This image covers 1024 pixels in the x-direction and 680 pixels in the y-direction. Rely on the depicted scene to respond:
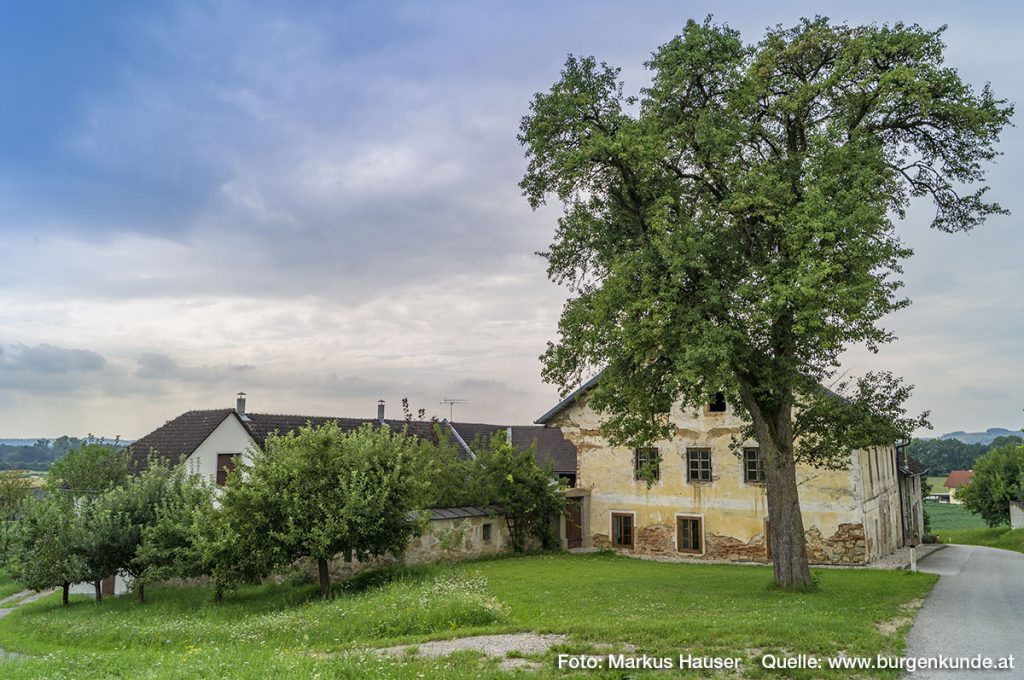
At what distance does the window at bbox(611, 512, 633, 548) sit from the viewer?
3070 cm

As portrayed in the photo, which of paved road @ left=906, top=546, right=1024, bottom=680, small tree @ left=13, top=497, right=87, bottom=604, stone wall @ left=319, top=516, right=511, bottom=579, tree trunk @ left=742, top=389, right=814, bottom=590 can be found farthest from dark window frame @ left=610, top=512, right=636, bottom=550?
small tree @ left=13, top=497, right=87, bottom=604

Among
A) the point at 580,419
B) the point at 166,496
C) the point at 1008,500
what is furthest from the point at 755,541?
the point at 1008,500

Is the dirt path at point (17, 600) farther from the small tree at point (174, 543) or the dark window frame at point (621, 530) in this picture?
the dark window frame at point (621, 530)

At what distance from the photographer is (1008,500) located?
58.5 metres

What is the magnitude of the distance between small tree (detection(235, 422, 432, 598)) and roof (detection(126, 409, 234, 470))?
12514 mm

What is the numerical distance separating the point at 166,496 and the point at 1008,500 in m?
64.1

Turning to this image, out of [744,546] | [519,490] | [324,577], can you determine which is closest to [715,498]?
[744,546]

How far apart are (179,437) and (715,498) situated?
24526 mm

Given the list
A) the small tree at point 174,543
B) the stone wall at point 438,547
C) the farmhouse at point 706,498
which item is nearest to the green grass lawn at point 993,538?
the farmhouse at point 706,498

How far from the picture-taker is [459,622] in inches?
548

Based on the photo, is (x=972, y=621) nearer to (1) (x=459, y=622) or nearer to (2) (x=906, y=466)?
(1) (x=459, y=622)

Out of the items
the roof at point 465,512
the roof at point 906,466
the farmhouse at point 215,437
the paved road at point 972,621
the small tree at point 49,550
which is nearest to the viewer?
the paved road at point 972,621

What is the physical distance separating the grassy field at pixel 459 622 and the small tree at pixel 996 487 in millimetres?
45745

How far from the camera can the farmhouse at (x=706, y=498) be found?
1039 inches
